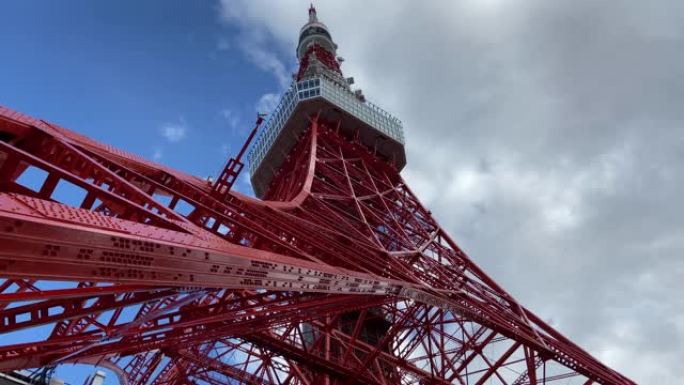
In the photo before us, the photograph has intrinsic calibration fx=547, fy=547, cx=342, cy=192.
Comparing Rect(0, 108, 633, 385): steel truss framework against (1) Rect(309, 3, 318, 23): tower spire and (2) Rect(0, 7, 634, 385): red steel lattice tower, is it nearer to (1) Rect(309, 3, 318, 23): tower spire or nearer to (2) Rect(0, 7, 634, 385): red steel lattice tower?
(2) Rect(0, 7, 634, 385): red steel lattice tower

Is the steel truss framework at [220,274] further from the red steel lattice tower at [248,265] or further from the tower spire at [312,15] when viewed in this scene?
the tower spire at [312,15]

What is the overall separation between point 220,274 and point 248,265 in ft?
1.91

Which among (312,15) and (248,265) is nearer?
(248,265)

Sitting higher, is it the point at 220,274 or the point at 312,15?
the point at 312,15

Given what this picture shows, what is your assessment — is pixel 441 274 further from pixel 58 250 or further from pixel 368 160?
pixel 58 250

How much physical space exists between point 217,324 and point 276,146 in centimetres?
2091

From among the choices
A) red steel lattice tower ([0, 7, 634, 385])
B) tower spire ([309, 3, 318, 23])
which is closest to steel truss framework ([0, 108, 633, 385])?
red steel lattice tower ([0, 7, 634, 385])

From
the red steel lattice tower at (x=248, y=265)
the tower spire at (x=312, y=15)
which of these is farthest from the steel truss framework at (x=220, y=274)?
the tower spire at (x=312, y=15)

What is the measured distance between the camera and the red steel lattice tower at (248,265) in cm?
470

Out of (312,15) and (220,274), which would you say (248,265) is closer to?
(220,274)

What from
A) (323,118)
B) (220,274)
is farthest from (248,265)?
(323,118)

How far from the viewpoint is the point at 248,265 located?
21.8 feet

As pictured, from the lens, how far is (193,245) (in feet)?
18.3

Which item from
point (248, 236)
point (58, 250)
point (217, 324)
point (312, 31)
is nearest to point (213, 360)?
point (217, 324)
